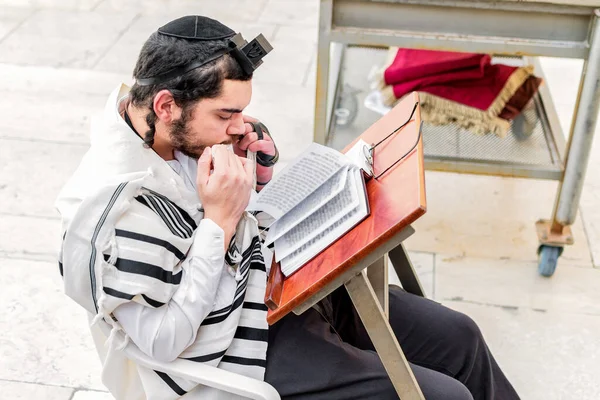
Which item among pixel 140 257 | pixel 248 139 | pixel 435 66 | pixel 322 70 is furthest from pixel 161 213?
pixel 435 66

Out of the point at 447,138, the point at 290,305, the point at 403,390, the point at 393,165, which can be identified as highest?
the point at 393,165

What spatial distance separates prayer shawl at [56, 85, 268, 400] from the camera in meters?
1.44

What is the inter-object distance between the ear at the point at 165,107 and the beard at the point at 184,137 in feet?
0.04

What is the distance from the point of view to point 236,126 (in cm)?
163

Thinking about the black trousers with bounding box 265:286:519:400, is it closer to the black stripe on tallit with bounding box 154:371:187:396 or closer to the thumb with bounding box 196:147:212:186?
the black stripe on tallit with bounding box 154:371:187:396

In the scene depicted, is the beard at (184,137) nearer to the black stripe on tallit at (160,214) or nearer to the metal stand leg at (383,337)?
the black stripe on tallit at (160,214)

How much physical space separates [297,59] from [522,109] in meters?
1.53

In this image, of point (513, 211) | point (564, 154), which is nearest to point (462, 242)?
point (513, 211)

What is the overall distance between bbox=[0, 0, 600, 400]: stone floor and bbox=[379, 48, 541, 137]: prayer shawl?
1.28ft

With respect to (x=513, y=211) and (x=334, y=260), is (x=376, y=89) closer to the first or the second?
(x=513, y=211)

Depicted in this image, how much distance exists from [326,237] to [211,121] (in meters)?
0.32

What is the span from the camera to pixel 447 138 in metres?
2.85

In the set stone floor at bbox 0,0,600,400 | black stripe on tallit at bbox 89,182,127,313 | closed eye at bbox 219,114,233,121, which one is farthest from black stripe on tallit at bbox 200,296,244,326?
stone floor at bbox 0,0,600,400

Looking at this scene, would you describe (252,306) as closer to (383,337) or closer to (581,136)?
(383,337)
